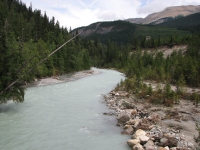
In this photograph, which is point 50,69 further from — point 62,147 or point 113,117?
point 62,147

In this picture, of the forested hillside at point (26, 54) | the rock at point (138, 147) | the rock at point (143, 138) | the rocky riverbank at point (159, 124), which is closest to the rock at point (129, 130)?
the rocky riverbank at point (159, 124)

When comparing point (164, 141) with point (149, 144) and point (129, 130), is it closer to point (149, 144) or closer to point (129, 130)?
point (149, 144)

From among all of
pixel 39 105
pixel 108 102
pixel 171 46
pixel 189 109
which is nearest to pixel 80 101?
pixel 108 102

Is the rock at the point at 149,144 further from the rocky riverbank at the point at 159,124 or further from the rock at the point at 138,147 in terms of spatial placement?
the rock at the point at 138,147

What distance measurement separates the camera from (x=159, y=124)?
16.2 meters

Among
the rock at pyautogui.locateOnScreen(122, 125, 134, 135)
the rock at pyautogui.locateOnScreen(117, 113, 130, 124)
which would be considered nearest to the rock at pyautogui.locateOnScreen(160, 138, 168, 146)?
the rock at pyautogui.locateOnScreen(122, 125, 134, 135)

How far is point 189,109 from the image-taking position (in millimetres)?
21062

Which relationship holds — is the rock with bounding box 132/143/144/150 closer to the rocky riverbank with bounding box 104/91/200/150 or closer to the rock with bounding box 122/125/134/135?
the rocky riverbank with bounding box 104/91/200/150

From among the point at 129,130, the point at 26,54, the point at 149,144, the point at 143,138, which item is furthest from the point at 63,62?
the point at 149,144

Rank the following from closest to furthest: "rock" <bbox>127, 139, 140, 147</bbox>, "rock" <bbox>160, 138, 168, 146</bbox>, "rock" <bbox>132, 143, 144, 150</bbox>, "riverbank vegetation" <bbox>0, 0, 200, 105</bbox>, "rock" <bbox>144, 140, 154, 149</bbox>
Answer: "rock" <bbox>132, 143, 144, 150</bbox>, "rock" <bbox>144, 140, 154, 149</bbox>, "rock" <bbox>160, 138, 168, 146</bbox>, "rock" <bbox>127, 139, 140, 147</bbox>, "riverbank vegetation" <bbox>0, 0, 200, 105</bbox>

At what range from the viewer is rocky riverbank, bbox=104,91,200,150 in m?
12.2

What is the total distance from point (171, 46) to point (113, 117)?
84.1 m

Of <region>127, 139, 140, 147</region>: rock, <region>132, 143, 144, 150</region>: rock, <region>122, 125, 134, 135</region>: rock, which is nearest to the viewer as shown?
<region>132, 143, 144, 150</region>: rock

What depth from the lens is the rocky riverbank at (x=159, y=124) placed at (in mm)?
12223
